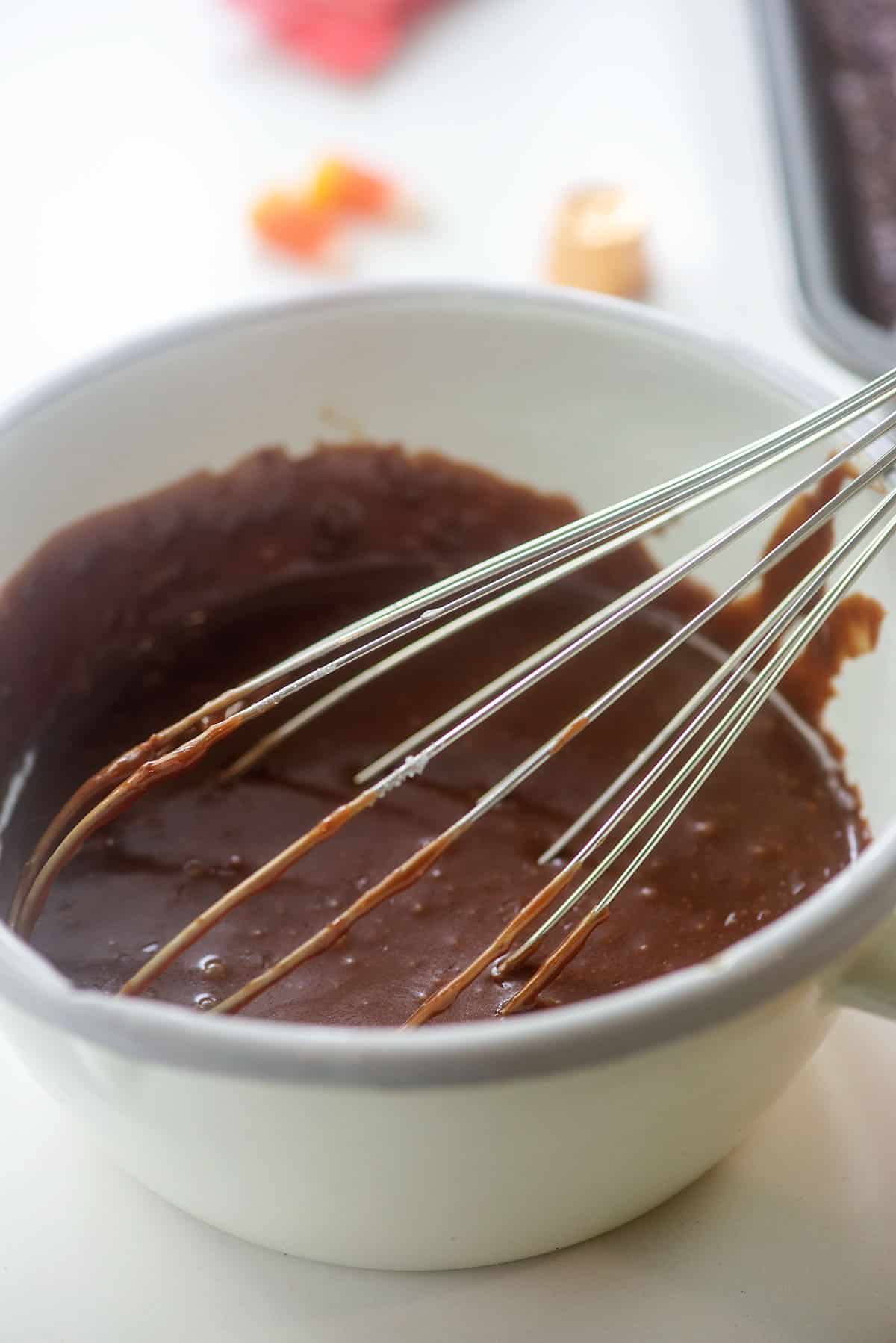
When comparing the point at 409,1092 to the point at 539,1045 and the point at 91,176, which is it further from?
the point at 91,176

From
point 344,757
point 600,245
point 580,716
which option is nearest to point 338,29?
point 600,245

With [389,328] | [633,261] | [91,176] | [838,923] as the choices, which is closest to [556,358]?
[389,328]

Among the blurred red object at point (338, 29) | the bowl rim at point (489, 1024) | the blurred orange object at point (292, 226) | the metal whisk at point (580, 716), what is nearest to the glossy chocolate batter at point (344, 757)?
the metal whisk at point (580, 716)

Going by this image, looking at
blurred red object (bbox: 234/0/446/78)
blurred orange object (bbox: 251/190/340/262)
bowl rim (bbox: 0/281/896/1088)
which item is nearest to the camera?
bowl rim (bbox: 0/281/896/1088)

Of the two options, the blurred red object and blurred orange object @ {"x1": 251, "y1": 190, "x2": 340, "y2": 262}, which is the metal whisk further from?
the blurred red object

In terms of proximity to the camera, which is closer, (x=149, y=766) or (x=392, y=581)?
Answer: (x=149, y=766)

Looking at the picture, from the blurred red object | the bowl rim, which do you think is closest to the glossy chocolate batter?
the bowl rim
